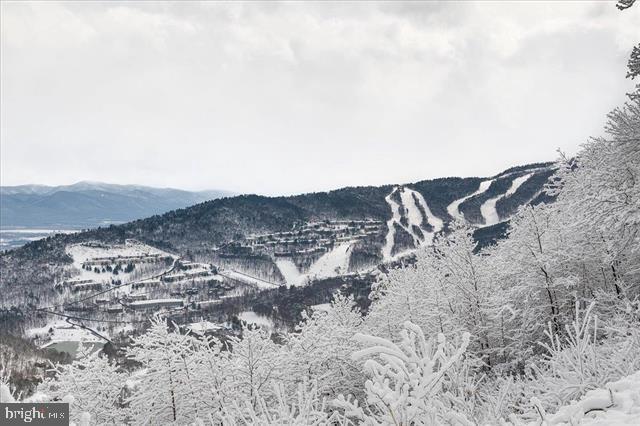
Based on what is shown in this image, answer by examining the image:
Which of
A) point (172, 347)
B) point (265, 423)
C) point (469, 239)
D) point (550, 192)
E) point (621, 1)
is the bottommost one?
point (172, 347)

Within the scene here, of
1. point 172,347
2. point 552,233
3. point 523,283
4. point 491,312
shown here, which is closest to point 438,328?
point 491,312

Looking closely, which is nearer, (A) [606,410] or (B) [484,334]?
(A) [606,410]

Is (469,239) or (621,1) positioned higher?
(621,1)

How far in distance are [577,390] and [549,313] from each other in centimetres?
2044

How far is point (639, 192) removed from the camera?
1855cm

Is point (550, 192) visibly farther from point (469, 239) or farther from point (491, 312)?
point (491, 312)

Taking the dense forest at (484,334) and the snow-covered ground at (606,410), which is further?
the dense forest at (484,334)

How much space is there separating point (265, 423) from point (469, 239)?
83.0ft

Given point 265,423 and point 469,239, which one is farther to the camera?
point 469,239

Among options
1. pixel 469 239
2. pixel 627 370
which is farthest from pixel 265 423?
pixel 469 239

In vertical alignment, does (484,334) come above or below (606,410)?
below

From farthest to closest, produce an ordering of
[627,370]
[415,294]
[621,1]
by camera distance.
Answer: [415,294] < [621,1] < [627,370]

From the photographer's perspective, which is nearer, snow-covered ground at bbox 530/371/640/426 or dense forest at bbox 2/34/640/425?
snow-covered ground at bbox 530/371/640/426

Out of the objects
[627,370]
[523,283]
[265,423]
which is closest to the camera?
[265,423]
